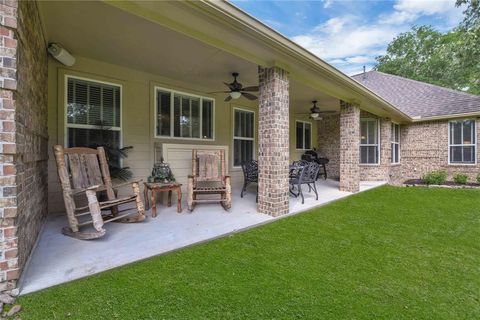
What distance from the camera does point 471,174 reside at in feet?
28.2

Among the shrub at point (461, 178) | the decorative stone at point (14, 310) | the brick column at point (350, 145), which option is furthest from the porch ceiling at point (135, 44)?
the shrub at point (461, 178)

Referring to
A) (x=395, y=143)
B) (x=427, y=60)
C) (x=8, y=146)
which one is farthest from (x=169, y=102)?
(x=427, y=60)

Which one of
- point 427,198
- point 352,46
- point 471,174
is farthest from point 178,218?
point 352,46

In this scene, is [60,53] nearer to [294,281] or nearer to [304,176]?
[294,281]

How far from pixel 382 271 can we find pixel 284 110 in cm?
263

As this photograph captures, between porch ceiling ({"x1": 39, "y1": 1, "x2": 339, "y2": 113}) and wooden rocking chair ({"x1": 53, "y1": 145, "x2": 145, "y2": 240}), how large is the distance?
160 centimetres

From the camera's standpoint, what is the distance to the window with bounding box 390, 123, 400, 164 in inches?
380

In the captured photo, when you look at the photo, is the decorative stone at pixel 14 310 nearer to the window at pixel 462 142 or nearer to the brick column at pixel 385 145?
the brick column at pixel 385 145

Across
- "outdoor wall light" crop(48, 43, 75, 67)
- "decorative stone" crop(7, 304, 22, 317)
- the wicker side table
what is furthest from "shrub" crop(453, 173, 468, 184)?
"outdoor wall light" crop(48, 43, 75, 67)

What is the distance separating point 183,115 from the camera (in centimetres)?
565

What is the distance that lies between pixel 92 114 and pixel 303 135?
7.62 metres

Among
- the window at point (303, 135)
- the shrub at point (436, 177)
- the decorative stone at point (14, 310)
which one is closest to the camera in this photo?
the decorative stone at point (14, 310)

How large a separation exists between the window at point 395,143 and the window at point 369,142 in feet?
3.63

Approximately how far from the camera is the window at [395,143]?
965 cm
